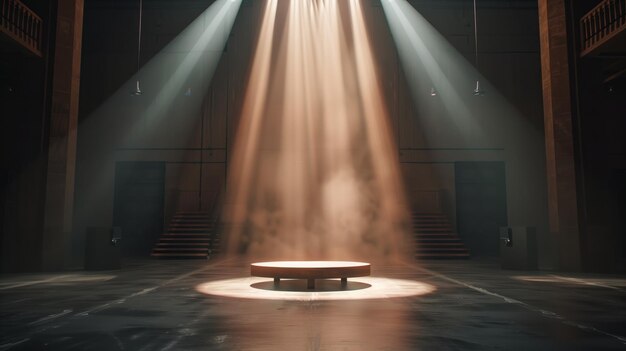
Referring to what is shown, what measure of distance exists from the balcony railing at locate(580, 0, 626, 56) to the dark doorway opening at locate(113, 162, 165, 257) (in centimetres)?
1374

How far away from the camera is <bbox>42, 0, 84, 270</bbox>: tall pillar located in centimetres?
1105

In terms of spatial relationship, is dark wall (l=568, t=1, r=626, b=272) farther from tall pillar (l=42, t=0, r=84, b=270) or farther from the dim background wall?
tall pillar (l=42, t=0, r=84, b=270)

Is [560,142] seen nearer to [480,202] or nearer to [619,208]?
[619,208]

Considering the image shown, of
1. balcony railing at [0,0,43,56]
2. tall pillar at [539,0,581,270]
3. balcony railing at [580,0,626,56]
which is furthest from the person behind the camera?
tall pillar at [539,0,581,270]

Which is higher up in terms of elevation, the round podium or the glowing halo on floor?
the round podium

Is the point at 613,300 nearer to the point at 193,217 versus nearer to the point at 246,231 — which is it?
the point at 246,231

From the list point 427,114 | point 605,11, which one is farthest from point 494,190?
point 605,11

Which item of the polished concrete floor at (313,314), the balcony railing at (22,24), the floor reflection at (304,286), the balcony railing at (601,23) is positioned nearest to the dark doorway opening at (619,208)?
the polished concrete floor at (313,314)

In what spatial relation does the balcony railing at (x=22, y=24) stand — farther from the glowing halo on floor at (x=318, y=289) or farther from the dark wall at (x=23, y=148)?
the glowing halo on floor at (x=318, y=289)

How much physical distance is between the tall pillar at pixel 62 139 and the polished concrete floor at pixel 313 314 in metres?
1.97

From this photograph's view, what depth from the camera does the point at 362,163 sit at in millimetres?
17812

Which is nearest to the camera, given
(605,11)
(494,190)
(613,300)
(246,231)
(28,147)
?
(613,300)

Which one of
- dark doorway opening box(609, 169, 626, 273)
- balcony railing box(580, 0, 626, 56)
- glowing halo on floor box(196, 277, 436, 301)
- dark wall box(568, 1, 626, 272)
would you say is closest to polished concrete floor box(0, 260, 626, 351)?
glowing halo on floor box(196, 277, 436, 301)

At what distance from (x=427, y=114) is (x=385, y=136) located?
69.7 inches
